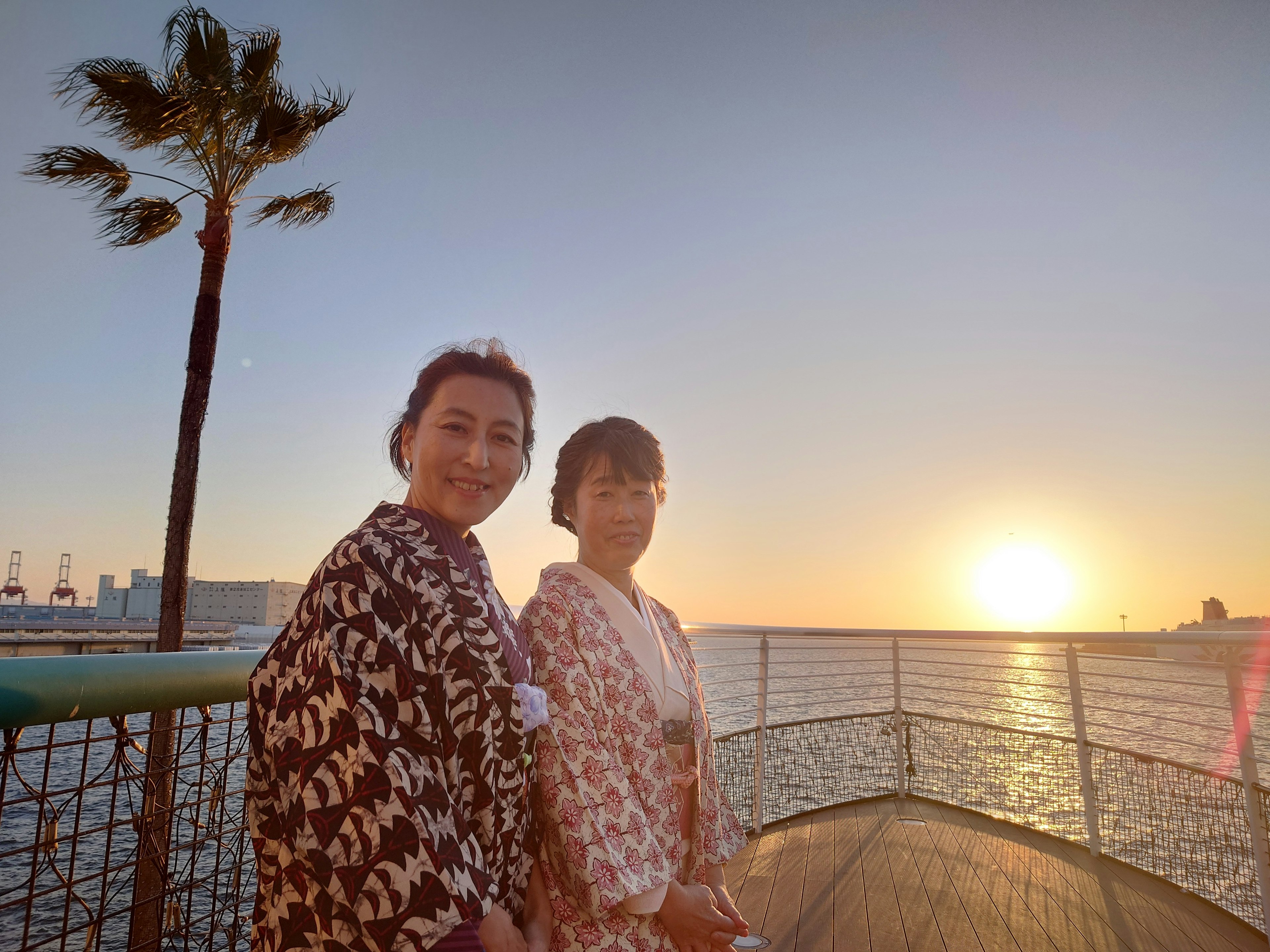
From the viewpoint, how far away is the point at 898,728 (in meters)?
4.16

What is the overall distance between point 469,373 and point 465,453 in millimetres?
158

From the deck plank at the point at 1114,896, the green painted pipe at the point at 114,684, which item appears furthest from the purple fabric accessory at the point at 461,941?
the deck plank at the point at 1114,896

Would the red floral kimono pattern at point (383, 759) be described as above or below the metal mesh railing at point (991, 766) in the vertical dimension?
above

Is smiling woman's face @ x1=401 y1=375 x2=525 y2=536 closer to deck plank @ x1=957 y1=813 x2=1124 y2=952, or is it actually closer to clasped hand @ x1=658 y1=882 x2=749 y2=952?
clasped hand @ x1=658 y1=882 x2=749 y2=952

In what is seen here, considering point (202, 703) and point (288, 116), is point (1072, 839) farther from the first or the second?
point (288, 116)

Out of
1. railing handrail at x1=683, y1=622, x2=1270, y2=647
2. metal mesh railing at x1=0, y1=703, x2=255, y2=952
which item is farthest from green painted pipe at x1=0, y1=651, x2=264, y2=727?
railing handrail at x1=683, y1=622, x2=1270, y2=647

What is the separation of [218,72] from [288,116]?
23.3 inches

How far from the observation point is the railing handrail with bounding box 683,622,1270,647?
2.56 m

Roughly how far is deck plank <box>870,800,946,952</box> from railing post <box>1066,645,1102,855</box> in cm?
83

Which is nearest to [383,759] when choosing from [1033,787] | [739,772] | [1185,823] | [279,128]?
[739,772]

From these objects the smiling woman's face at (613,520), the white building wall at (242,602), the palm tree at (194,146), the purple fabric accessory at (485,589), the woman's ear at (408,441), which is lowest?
the white building wall at (242,602)

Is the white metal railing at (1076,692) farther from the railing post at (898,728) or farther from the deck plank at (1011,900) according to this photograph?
the deck plank at (1011,900)

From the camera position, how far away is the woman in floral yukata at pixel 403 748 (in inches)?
29.0

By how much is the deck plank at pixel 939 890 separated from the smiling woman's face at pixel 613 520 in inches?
79.5
